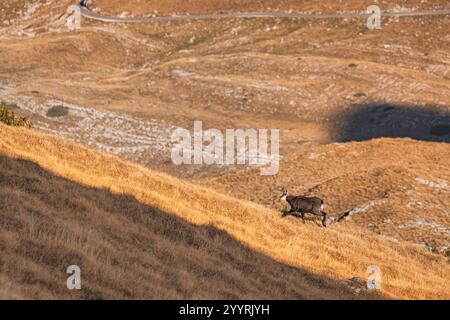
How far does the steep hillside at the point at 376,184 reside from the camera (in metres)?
43.2

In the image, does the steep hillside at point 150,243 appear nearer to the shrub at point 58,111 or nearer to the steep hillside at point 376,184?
the steep hillside at point 376,184

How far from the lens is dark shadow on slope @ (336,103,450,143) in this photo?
82.6 m

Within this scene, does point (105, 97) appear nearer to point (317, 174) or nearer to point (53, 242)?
point (317, 174)

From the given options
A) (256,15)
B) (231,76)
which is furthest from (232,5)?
(231,76)

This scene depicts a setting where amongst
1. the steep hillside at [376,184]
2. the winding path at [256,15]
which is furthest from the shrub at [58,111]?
the winding path at [256,15]

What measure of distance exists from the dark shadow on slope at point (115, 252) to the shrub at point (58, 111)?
56062mm

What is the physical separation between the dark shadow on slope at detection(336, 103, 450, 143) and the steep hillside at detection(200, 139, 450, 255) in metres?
21.7

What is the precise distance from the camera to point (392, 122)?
86.5 meters

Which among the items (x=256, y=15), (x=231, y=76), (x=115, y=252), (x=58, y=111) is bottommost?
(x=231, y=76)

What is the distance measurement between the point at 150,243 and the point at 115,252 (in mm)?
2323

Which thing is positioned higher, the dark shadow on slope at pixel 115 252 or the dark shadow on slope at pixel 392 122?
the dark shadow on slope at pixel 115 252

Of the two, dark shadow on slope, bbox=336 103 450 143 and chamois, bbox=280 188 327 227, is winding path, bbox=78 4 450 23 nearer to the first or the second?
dark shadow on slope, bbox=336 103 450 143

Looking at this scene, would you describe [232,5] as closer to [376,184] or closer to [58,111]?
[58,111]

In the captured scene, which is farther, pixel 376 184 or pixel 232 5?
pixel 232 5
